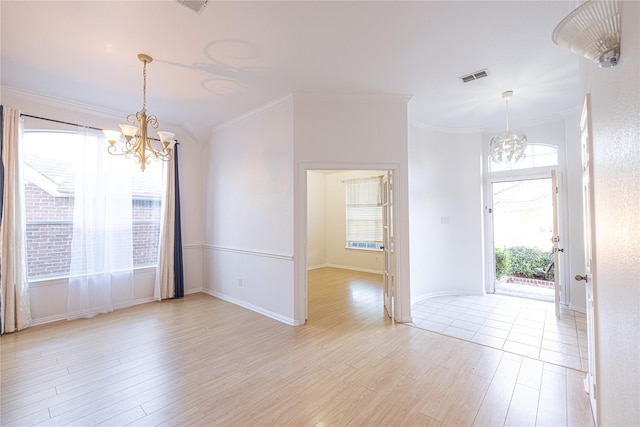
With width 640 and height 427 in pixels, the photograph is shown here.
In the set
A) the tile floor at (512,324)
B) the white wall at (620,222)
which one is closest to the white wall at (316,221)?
the tile floor at (512,324)

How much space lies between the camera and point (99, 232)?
13.2 ft

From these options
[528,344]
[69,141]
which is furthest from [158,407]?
[69,141]

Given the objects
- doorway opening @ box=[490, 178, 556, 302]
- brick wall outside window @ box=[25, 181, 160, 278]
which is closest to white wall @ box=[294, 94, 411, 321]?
doorway opening @ box=[490, 178, 556, 302]

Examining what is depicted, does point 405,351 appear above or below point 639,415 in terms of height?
below

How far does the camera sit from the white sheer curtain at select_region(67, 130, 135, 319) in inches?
153

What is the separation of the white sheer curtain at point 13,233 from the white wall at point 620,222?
17.4ft

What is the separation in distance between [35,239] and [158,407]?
3249 millimetres

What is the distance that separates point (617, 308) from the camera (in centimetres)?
104

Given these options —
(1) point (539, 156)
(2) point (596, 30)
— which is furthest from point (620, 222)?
(1) point (539, 156)

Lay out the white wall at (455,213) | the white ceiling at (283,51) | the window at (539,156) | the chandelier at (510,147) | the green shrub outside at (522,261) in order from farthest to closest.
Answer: the green shrub outside at (522,261), the white wall at (455,213), the window at (539,156), the chandelier at (510,147), the white ceiling at (283,51)

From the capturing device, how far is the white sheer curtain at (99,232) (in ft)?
12.7

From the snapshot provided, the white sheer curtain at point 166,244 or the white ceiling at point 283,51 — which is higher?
the white ceiling at point 283,51

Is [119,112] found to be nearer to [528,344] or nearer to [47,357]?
[47,357]

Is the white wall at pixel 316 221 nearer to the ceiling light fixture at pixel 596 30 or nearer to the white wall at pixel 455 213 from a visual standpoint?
the white wall at pixel 455 213
